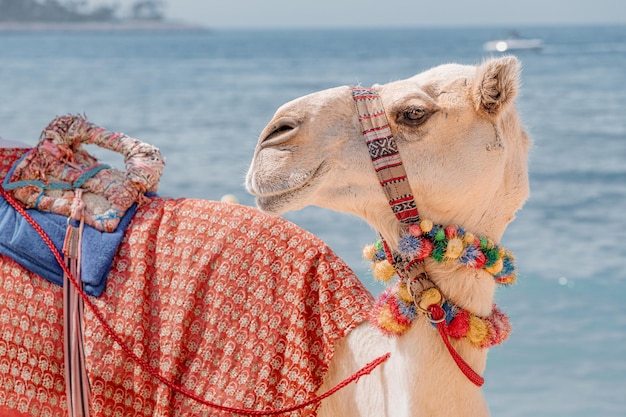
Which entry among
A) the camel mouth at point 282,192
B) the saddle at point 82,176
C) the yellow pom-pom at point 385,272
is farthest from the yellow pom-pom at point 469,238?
the saddle at point 82,176

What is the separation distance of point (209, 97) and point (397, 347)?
24.5 metres

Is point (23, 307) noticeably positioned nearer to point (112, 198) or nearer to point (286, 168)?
point (112, 198)

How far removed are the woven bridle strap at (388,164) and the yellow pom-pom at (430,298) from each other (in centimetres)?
16

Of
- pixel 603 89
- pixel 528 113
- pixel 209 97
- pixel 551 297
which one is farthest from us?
pixel 209 97

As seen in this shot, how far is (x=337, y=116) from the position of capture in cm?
225

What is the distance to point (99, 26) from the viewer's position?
126250mm

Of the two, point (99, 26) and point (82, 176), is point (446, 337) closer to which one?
point (82, 176)

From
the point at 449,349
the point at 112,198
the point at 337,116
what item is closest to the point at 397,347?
the point at 449,349

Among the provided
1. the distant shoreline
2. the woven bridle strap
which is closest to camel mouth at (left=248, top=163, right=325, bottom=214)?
the woven bridle strap

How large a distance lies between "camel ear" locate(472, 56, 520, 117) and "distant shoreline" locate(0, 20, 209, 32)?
123m

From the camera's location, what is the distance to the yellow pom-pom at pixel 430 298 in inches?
88.1

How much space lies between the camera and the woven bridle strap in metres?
2.21

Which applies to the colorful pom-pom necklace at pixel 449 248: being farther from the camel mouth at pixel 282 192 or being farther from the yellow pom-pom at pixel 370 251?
the camel mouth at pixel 282 192

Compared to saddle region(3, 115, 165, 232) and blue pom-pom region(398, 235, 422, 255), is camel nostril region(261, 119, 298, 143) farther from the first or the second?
saddle region(3, 115, 165, 232)
